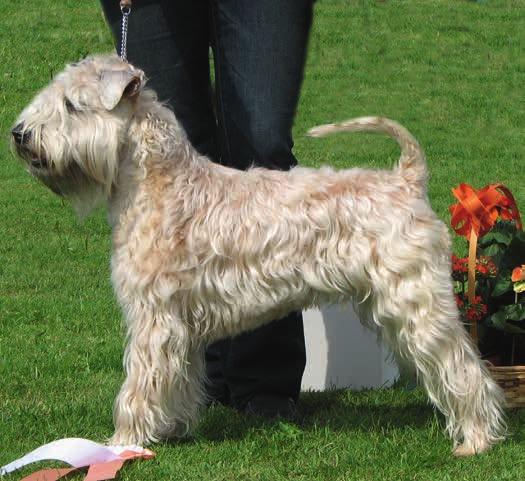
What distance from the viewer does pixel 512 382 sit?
197 inches

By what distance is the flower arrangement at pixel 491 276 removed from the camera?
5.04 m

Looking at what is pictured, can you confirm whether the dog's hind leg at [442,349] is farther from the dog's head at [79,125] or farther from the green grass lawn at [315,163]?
the dog's head at [79,125]

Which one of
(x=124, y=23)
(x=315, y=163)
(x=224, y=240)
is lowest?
(x=315, y=163)

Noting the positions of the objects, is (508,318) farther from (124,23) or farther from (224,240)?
(124,23)

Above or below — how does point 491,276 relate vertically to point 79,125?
below

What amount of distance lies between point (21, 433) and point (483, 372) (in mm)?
1964

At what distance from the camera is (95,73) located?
4.33m

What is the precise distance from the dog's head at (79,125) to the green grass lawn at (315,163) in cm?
118

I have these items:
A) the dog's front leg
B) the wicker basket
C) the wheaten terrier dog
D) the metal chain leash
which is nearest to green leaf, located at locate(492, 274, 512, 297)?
the wicker basket

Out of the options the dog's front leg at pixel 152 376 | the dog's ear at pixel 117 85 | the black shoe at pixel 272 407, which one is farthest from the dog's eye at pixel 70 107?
the black shoe at pixel 272 407

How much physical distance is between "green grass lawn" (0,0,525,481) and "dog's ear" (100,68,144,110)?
1.41 m

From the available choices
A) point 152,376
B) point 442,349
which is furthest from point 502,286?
point 152,376

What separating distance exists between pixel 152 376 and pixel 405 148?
135 centimetres

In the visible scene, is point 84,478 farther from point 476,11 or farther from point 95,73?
point 476,11
